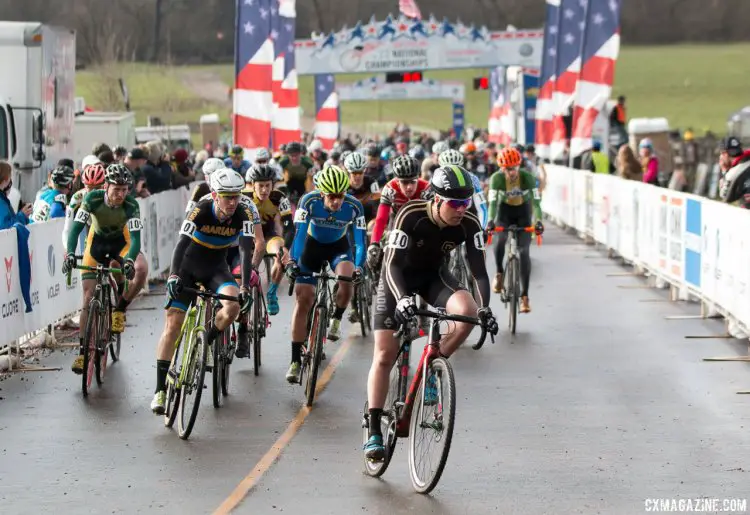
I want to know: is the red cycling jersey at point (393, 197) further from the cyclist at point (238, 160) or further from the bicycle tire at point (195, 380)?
the cyclist at point (238, 160)

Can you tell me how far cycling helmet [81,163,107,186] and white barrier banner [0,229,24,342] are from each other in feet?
3.54

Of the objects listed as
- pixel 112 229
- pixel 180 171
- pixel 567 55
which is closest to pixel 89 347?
pixel 112 229

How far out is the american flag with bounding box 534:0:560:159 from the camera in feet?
148

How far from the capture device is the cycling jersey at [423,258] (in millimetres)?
9516

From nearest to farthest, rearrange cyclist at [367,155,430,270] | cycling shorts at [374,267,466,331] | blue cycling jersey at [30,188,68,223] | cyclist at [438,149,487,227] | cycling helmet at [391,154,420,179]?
cycling shorts at [374,267,466,331] < cyclist at [367,155,430,270] < cycling helmet at [391,154,420,179] < cyclist at [438,149,487,227] < blue cycling jersey at [30,188,68,223]

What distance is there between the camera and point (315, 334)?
12.6 metres

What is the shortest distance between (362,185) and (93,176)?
4289 millimetres

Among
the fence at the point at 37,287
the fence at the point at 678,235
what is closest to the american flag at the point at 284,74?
the fence at the point at 678,235

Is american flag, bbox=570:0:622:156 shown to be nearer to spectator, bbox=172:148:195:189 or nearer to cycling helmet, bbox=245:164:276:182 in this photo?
spectator, bbox=172:148:195:189

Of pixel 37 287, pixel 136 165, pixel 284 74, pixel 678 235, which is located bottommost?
pixel 37 287

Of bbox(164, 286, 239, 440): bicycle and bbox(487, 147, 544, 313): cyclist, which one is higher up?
bbox(487, 147, 544, 313): cyclist

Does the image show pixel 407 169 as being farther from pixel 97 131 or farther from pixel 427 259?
pixel 97 131

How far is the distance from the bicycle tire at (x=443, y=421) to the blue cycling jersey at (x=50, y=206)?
29.0 feet

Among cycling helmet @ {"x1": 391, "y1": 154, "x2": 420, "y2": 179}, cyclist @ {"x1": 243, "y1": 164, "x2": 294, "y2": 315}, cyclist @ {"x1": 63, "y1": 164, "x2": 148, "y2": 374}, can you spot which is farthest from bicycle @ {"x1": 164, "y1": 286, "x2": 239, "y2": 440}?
cyclist @ {"x1": 243, "y1": 164, "x2": 294, "y2": 315}
